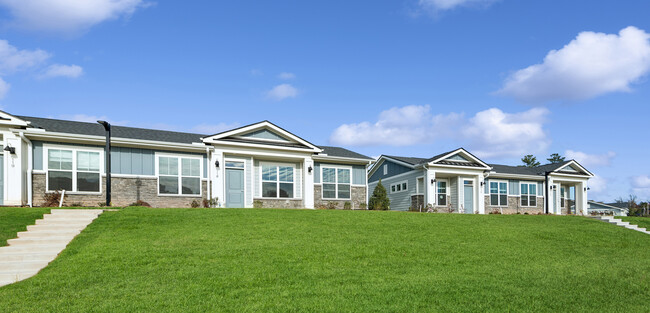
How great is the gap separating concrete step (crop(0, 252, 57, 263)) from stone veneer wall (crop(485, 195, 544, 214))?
86.9 ft

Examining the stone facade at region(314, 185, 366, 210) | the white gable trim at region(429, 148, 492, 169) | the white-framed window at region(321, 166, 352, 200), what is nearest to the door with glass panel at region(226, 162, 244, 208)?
the stone facade at region(314, 185, 366, 210)

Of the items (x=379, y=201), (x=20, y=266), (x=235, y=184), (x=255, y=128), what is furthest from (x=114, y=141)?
(x=379, y=201)

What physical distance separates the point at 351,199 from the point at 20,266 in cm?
1672

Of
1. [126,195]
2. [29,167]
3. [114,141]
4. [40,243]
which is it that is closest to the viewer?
[40,243]

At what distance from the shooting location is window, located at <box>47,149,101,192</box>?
18734 millimetres

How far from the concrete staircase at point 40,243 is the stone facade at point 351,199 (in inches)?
442

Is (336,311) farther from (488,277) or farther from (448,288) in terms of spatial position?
(488,277)

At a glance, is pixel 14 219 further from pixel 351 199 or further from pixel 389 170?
pixel 389 170

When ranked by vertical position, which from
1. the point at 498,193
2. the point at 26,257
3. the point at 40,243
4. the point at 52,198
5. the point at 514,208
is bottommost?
the point at 514,208

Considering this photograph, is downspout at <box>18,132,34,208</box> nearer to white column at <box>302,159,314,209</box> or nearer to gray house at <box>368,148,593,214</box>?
white column at <box>302,159,314,209</box>

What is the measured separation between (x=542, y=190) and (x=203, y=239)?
2876cm

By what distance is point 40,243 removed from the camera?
1159 cm

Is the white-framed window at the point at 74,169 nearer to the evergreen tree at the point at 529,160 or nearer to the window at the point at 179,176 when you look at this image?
the window at the point at 179,176

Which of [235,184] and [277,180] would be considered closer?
[235,184]
